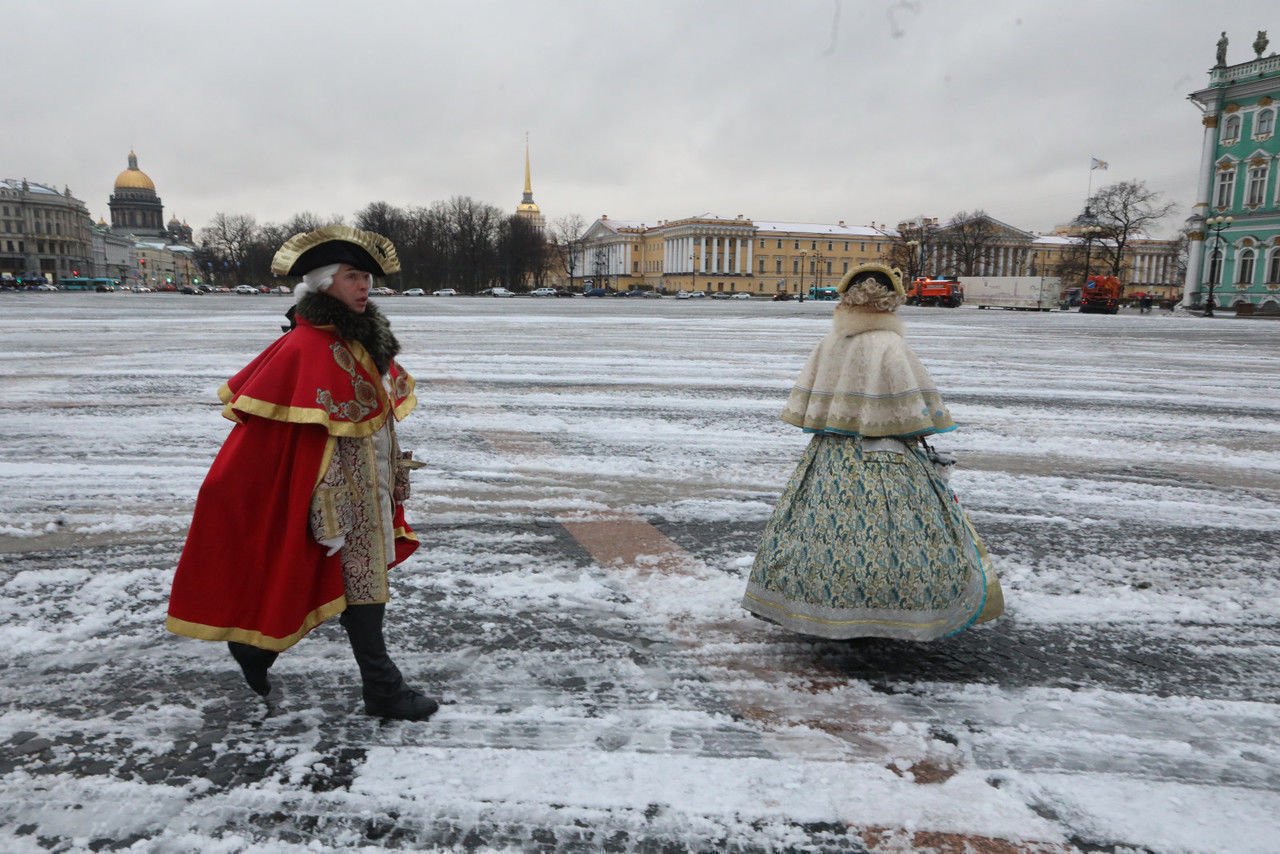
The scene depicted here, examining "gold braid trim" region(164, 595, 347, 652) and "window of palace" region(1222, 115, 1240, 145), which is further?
"window of palace" region(1222, 115, 1240, 145)

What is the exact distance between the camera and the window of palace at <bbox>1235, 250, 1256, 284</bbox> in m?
49.9

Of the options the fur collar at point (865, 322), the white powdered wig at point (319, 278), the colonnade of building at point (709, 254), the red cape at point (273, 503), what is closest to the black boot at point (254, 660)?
the red cape at point (273, 503)

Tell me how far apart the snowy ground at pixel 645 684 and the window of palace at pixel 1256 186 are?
2182 inches

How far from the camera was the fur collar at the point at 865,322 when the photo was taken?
10.8ft

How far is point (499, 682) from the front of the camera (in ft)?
10.6

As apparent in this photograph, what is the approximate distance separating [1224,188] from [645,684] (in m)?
63.1

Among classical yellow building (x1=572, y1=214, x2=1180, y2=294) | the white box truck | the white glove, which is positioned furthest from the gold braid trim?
classical yellow building (x1=572, y1=214, x2=1180, y2=294)

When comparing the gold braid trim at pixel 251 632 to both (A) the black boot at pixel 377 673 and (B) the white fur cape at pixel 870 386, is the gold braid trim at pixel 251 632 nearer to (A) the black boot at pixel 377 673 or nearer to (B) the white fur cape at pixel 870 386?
(A) the black boot at pixel 377 673

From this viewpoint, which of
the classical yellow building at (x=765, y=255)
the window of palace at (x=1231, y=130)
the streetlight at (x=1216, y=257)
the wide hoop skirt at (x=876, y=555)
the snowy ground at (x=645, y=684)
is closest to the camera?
the snowy ground at (x=645, y=684)

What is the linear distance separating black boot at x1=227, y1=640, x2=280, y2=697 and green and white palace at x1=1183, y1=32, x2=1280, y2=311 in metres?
56.7

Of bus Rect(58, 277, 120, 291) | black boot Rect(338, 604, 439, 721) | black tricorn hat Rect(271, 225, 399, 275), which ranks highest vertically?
bus Rect(58, 277, 120, 291)

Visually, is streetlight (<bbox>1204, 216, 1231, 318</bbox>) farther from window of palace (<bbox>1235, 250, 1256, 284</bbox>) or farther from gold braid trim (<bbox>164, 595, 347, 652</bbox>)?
gold braid trim (<bbox>164, 595, 347, 652</bbox>)

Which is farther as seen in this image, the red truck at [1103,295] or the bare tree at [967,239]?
the bare tree at [967,239]

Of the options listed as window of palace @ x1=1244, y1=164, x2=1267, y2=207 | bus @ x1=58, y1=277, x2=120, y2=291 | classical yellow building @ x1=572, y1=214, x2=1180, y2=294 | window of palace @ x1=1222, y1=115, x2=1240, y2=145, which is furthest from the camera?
classical yellow building @ x1=572, y1=214, x2=1180, y2=294
